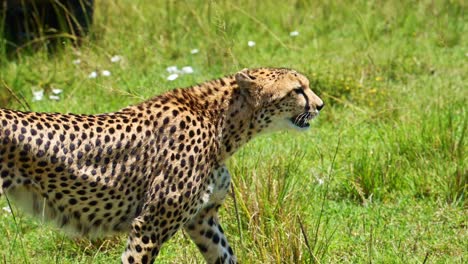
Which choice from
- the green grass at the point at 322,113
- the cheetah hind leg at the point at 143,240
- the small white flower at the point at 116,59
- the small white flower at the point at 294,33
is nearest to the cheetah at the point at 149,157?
the cheetah hind leg at the point at 143,240

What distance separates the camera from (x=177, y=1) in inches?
306

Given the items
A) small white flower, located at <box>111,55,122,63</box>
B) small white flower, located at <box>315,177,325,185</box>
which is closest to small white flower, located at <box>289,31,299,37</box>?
small white flower, located at <box>111,55,122,63</box>

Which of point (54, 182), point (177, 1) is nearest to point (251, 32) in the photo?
point (177, 1)

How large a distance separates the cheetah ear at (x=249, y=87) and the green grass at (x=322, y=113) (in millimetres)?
250

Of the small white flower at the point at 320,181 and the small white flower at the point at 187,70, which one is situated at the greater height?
the small white flower at the point at 320,181

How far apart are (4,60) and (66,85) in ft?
1.63

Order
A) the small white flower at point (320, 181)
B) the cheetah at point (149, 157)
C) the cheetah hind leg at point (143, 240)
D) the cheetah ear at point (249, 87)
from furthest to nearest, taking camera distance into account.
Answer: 1. the small white flower at point (320, 181)
2. the cheetah ear at point (249, 87)
3. the cheetah hind leg at point (143, 240)
4. the cheetah at point (149, 157)

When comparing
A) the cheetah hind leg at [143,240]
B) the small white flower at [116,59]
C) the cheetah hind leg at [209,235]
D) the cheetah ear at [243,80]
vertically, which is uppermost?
the cheetah ear at [243,80]

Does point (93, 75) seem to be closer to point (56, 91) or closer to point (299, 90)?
point (56, 91)

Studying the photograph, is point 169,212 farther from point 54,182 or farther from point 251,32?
point 251,32

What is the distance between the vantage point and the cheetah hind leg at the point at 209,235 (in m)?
4.10

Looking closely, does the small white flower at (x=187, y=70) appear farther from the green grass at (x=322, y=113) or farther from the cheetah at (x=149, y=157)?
the cheetah at (x=149, y=157)

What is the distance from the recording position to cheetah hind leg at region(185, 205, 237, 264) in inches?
161

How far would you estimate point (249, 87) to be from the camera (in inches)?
160
